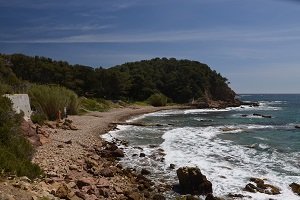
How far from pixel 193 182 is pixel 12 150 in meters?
7.79

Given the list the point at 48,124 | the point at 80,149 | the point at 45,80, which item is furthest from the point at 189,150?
the point at 45,80

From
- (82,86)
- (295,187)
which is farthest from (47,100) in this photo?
(82,86)

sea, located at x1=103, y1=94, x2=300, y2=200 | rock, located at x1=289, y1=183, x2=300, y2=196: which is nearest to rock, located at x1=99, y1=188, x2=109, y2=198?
sea, located at x1=103, y1=94, x2=300, y2=200

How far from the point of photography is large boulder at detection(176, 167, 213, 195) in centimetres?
1684

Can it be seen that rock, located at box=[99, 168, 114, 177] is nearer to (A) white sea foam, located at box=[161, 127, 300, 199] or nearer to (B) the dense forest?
(A) white sea foam, located at box=[161, 127, 300, 199]

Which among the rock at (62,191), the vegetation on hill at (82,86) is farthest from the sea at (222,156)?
the vegetation on hill at (82,86)

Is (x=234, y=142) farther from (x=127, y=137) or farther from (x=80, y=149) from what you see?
(x=80, y=149)

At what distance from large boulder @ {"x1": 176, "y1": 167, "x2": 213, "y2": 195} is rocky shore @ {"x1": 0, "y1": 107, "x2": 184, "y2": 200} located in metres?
0.84

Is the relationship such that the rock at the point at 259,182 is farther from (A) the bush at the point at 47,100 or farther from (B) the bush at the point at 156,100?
(B) the bush at the point at 156,100

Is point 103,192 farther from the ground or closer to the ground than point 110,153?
closer to the ground

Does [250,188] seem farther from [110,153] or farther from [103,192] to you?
[110,153]

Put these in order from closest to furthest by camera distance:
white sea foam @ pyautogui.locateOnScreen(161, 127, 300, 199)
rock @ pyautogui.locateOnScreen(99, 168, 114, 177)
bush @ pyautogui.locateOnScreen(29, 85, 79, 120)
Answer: rock @ pyautogui.locateOnScreen(99, 168, 114, 177)
white sea foam @ pyautogui.locateOnScreen(161, 127, 300, 199)
bush @ pyautogui.locateOnScreen(29, 85, 79, 120)

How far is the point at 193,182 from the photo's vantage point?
17266 mm

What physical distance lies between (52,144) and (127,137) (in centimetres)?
1057
